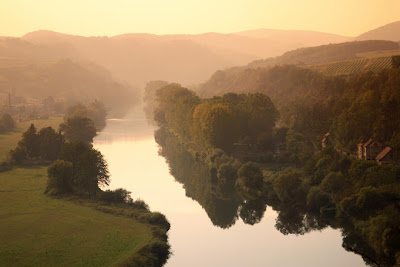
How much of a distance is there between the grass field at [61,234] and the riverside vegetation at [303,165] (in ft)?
55.9

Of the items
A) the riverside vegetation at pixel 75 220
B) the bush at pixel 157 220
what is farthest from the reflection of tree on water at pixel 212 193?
the riverside vegetation at pixel 75 220

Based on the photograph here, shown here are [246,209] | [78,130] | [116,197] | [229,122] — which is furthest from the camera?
[78,130]

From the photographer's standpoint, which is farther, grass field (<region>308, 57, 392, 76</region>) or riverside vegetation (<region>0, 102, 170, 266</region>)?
grass field (<region>308, 57, 392, 76</region>)

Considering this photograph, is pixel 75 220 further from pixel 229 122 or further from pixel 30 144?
pixel 229 122

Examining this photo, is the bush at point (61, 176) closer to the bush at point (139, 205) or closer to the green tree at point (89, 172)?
the green tree at point (89, 172)

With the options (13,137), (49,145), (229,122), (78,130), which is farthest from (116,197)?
(13,137)

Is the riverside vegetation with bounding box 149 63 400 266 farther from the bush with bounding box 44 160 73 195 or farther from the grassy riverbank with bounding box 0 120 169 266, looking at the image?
the bush with bounding box 44 160 73 195

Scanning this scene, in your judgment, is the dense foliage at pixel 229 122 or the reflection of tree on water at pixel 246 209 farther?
the dense foliage at pixel 229 122

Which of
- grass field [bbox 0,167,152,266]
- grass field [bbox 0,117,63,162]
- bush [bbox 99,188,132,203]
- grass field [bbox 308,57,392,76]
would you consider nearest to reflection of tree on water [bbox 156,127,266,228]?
bush [bbox 99,188,132,203]

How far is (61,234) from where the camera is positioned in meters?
56.2

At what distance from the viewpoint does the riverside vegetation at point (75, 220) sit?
165ft

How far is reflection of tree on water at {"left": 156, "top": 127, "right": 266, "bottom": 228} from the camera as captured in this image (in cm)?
7319

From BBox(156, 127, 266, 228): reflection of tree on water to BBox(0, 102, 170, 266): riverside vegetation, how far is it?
37.7ft

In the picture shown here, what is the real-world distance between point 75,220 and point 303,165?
4508 centimetres
